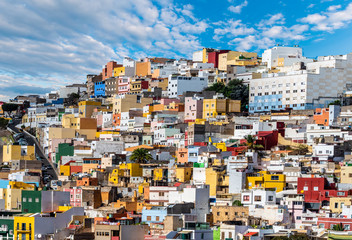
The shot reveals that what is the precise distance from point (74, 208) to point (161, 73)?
4608 centimetres

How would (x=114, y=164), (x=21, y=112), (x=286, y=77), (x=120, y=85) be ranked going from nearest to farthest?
(x=114, y=164) < (x=286, y=77) < (x=120, y=85) < (x=21, y=112)

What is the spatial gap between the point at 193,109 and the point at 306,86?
1028 centimetres

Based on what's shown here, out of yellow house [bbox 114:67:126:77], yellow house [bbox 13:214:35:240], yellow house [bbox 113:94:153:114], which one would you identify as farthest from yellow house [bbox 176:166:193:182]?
yellow house [bbox 114:67:126:77]

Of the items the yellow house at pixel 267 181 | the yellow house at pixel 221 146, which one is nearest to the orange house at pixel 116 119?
the yellow house at pixel 221 146

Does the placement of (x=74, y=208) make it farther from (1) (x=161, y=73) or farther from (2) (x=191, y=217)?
(1) (x=161, y=73)

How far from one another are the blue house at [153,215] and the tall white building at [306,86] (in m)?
29.2

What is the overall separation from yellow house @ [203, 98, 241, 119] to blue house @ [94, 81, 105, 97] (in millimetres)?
24837

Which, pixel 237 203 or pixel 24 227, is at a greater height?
pixel 237 203

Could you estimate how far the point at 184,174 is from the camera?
152 feet

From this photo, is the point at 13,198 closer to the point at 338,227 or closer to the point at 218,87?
the point at 338,227

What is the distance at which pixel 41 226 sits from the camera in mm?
35656

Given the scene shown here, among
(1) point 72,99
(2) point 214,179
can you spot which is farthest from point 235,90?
(1) point 72,99

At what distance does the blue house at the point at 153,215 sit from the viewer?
3610cm

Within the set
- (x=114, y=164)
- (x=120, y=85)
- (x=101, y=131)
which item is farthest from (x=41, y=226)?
(x=120, y=85)
